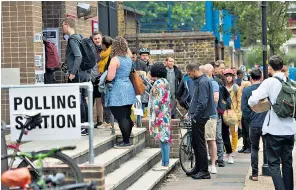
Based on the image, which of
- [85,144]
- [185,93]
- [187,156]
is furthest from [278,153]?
[185,93]

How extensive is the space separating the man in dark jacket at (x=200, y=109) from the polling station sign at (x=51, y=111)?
461 cm

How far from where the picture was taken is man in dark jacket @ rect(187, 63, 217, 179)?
468 inches

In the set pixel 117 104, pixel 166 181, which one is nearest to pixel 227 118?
pixel 166 181

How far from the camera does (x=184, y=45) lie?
75.2 feet

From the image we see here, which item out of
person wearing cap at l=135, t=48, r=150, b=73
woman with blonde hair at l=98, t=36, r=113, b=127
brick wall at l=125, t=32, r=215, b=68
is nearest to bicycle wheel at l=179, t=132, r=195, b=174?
woman with blonde hair at l=98, t=36, r=113, b=127

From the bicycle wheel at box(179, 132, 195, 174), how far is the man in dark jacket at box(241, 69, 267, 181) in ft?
3.93

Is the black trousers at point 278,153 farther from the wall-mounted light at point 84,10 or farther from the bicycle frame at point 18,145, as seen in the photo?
the wall-mounted light at point 84,10

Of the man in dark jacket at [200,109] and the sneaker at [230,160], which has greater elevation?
the man in dark jacket at [200,109]

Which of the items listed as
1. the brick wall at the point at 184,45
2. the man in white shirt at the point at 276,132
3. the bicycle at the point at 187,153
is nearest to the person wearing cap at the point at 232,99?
the bicycle at the point at 187,153

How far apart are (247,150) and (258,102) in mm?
7477

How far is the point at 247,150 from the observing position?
1666cm

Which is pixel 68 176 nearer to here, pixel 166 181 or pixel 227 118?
pixel 166 181

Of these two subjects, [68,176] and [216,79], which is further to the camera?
[216,79]

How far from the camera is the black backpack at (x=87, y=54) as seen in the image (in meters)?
11.7
